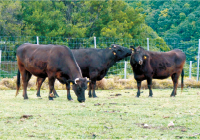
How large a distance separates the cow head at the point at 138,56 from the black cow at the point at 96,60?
0.37 metres

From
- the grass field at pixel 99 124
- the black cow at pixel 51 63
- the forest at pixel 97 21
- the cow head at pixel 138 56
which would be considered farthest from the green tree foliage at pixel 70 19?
the grass field at pixel 99 124

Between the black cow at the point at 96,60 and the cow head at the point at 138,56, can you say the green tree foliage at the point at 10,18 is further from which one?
the cow head at the point at 138,56

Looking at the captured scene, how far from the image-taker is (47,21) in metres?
33.5

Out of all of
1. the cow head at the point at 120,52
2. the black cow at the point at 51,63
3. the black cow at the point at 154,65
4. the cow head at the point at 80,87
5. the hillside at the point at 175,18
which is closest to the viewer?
the cow head at the point at 80,87

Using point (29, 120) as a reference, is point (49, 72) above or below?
above

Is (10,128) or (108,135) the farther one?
(10,128)

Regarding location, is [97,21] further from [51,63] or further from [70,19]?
[51,63]

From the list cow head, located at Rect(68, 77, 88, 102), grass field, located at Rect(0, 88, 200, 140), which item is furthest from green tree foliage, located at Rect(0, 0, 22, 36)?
grass field, located at Rect(0, 88, 200, 140)

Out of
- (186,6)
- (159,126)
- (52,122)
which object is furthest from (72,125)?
(186,6)

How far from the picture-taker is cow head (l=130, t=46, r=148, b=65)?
12023 mm

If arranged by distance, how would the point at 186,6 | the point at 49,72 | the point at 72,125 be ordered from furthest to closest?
the point at 186,6
the point at 49,72
the point at 72,125

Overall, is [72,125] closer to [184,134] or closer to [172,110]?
[184,134]

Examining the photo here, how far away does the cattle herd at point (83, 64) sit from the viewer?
34.0 ft

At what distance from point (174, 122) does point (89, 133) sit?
1.70 metres
